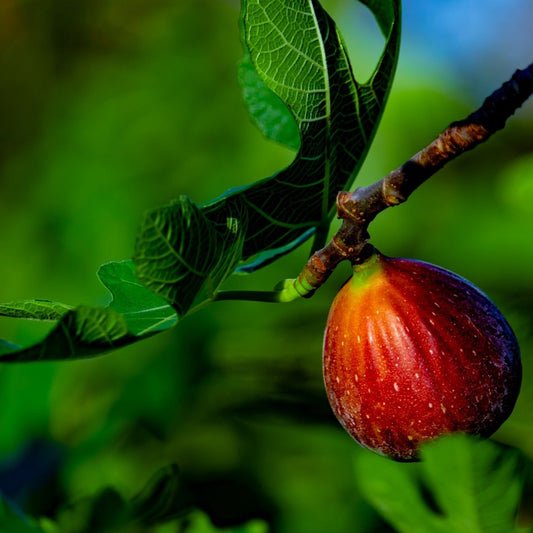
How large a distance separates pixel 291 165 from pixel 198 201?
1.00 m

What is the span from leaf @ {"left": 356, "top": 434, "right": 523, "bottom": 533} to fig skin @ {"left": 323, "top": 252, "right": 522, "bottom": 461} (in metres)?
0.04

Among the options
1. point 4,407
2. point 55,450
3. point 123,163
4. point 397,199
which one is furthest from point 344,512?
point 123,163

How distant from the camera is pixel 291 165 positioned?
2.57 ft

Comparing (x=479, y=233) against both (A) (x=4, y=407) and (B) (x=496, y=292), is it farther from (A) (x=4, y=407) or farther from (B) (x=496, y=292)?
(A) (x=4, y=407)

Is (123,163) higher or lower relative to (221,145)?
higher

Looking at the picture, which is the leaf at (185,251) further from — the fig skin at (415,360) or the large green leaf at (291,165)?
the fig skin at (415,360)

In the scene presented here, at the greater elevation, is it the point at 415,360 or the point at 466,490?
the point at 415,360

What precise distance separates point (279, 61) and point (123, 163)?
1263mm

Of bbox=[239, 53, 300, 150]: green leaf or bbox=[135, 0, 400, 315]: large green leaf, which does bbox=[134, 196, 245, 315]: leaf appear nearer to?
bbox=[135, 0, 400, 315]: large green leaf

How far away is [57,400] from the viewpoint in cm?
152

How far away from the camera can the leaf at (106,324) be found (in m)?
0.60

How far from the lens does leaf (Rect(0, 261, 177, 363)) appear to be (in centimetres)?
60

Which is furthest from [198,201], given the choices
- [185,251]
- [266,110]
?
[185,251]

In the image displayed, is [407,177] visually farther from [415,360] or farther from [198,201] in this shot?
[198,201]
